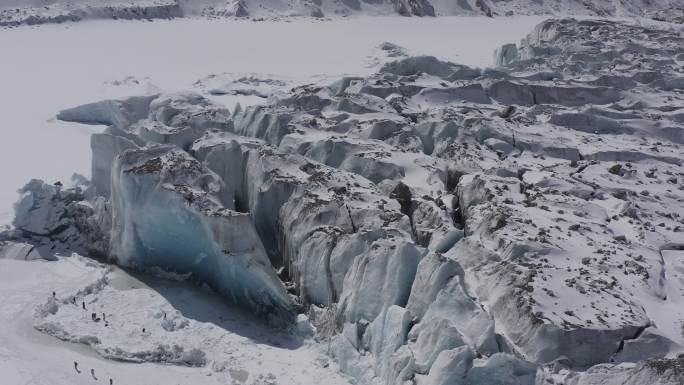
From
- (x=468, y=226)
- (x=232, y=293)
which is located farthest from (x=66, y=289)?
(x=468, y=226)

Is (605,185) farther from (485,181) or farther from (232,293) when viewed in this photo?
(232,293)

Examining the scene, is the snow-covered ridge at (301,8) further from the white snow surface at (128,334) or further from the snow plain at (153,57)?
the white snow surface at (128,334)

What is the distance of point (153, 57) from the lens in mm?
42062

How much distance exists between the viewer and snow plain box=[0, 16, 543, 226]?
1048 inches

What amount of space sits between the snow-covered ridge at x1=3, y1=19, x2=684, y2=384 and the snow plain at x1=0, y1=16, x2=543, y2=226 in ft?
9.38

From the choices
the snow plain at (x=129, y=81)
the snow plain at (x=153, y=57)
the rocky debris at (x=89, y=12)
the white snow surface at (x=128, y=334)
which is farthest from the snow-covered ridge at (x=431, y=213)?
the rocky debris at (x=89, y=12)

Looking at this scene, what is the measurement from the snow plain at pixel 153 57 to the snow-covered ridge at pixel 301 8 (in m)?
1.46

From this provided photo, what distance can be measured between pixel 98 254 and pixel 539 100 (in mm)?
20193

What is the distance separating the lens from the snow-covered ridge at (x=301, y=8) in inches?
1999

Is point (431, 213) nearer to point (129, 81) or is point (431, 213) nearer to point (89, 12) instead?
point (129, 81)

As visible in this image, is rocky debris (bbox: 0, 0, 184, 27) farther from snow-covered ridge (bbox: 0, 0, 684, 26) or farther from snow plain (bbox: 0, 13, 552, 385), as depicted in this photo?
snow plain (bbox: 0, 13, 552, 385)

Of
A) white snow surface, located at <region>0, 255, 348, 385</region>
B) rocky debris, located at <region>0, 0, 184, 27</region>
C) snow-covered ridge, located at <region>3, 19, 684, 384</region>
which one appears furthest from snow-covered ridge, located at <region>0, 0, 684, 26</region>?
white snow surface, located at <region>0, 255, 348, 385</region>

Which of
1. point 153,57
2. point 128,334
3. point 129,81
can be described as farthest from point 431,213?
point 153,57

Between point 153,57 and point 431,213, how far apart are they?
95.1 ft
